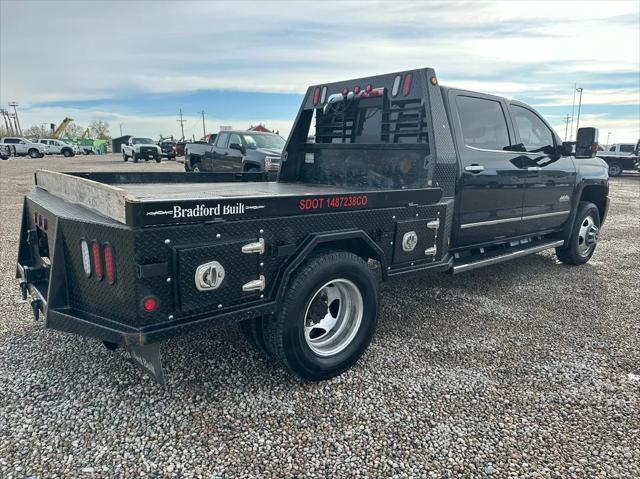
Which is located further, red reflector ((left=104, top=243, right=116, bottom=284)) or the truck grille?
the truck grille

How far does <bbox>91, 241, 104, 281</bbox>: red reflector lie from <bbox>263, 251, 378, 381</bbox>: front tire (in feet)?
3.25

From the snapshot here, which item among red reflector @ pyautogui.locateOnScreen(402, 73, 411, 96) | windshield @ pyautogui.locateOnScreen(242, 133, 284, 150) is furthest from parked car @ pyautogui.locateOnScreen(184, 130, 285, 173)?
red reflector @ pyautogui.locateOnScreen(402, 73, 411, 96)

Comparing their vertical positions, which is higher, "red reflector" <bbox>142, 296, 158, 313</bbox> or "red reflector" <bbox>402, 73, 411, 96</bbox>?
"red reflector" <bbox>402, 73, 411, 96</bbox>

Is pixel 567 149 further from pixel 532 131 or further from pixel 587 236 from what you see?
pixel 587 236

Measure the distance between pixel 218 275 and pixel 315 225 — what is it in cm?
72

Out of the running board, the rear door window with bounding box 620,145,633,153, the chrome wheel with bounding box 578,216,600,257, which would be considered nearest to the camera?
the running board

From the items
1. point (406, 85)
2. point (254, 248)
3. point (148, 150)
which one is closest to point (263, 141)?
point (406, 85)

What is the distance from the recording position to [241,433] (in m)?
2.61


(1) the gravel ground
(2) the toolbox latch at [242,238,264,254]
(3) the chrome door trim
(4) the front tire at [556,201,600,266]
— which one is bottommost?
(1) the gravel ground

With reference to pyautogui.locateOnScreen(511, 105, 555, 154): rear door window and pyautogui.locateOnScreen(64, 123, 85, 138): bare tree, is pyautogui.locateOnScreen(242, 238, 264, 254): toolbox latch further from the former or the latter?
pyautogui.locateOnScreen(64, 123, 85, 138): bare tree

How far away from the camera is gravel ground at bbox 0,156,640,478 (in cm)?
240

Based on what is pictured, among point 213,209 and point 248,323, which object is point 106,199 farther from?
point 248,323

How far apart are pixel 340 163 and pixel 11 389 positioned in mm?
3267

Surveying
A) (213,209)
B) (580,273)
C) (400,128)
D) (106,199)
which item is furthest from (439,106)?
(580,273)
